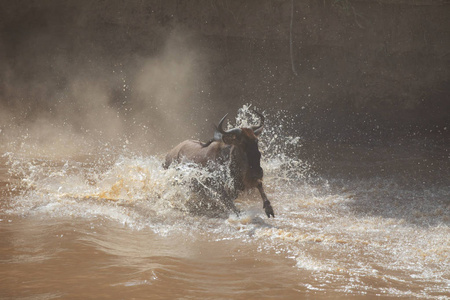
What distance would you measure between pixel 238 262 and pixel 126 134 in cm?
797

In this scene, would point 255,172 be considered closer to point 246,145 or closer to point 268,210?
point 246,145

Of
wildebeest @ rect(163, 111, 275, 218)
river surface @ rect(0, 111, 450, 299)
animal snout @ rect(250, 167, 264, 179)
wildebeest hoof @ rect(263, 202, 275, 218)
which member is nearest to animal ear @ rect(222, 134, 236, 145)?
wildebeest @ rect(163, 111, 275, 218)

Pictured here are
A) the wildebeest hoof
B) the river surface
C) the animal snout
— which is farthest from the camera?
the animal snout

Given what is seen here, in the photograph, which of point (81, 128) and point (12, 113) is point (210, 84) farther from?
point (12, 113)

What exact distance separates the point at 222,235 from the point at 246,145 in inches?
57.4

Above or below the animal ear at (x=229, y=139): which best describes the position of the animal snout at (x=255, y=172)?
below

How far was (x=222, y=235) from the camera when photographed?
5.42m

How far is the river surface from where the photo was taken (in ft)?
12.3

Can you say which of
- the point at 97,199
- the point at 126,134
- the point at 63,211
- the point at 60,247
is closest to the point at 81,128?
the point at 126,134

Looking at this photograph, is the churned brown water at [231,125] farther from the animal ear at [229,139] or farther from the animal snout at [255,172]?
the animal ear at [229,139]

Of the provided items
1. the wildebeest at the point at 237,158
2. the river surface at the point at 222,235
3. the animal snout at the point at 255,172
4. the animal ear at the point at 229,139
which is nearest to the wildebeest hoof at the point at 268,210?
the wildebeest at the point at 237,158

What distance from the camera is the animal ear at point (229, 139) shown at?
6.39 meters

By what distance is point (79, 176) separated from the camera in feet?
27.6

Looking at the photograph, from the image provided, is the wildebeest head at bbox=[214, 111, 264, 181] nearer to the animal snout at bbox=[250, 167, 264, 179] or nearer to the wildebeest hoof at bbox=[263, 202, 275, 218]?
the animal snout at bbox=[250, 167, 264, 179]
